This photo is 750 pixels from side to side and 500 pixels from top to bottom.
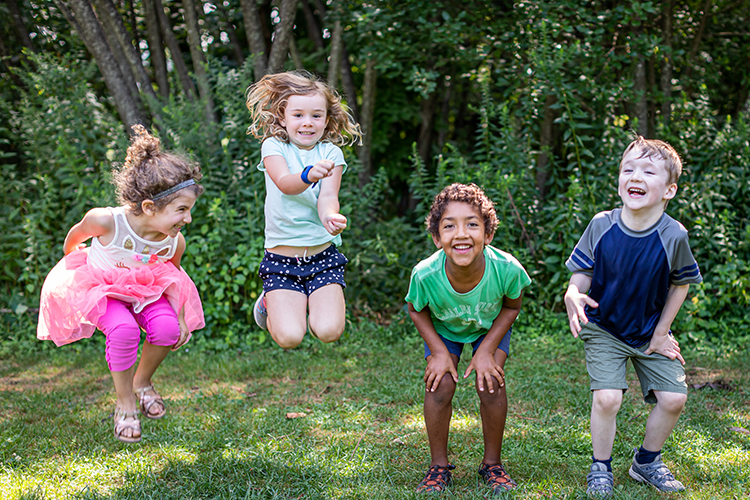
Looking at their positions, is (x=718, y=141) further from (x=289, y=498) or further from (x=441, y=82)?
(x=289, y=498)

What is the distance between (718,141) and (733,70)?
6.77 ft

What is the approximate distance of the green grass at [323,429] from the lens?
3055 millimetres

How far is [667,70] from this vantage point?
6516 millimetres

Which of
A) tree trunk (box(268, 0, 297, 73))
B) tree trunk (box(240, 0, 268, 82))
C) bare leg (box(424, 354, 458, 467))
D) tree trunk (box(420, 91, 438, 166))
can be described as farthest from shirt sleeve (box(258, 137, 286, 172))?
tree trunk (box(420, 91, 438, 166))

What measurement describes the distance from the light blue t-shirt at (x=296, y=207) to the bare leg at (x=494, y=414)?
127cm

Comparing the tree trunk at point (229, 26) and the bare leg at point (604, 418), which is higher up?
the tree trunk at point (229, 26)

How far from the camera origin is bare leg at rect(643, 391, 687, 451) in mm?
2883

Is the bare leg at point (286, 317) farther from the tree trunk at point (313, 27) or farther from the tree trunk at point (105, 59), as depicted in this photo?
the tree trunk at point (313, 27)

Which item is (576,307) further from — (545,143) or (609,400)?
(545,143)

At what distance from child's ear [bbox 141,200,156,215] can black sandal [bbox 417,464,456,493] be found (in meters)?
1.94

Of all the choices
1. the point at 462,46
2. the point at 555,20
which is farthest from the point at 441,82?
the point at 555,20

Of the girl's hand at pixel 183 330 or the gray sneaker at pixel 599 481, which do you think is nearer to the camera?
the gray sneaker at pixel 599 481

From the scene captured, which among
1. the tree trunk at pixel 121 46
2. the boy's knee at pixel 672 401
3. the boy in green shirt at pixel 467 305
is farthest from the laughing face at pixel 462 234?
the tree trunk at pixel 121 46

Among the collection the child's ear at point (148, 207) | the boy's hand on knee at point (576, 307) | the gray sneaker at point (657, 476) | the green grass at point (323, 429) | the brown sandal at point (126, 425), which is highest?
the child's ear at point (148, 207)
